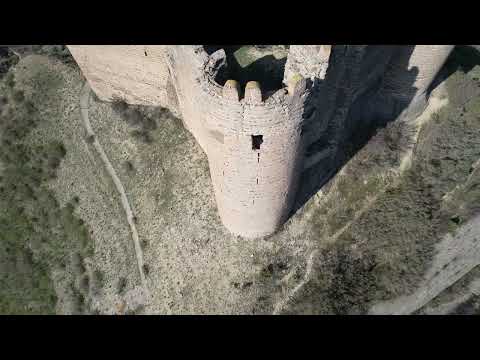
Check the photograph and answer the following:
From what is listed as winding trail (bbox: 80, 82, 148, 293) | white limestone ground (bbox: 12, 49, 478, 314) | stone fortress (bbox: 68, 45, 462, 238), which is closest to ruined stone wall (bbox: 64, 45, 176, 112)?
stone fortress (bbox: 68, 45, 462, 238)

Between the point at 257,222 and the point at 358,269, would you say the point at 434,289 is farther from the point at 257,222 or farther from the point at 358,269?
the point at 257,222

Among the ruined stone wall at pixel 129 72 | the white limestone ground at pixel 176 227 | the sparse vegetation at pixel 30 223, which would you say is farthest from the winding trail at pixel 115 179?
the sparse vegetation at pixel 30 223

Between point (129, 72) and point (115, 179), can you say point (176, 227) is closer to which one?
point (115, 179)

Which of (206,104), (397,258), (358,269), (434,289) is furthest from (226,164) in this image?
(434,289)

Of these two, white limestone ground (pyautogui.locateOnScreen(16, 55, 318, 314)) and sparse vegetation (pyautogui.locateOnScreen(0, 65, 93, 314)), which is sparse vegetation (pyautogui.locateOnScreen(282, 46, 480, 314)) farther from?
sparse vegetation (pyautogui.locateOnScreen(0, 65, 93, 314))

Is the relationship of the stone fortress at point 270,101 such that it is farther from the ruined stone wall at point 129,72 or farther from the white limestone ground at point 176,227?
the white limestone ground at point 176,227

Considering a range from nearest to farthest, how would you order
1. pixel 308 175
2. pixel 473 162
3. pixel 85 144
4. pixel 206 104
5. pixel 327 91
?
pixel 206 104 < pixel 327 91 < pixel 308 175 < pixel 473 162 < pixel 85 144
